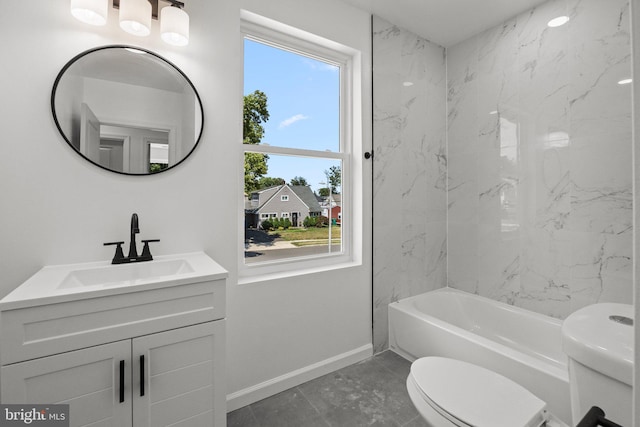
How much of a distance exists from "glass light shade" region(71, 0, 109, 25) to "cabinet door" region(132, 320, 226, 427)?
140cm

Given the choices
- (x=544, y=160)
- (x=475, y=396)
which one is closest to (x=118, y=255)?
(x=475, y=396)

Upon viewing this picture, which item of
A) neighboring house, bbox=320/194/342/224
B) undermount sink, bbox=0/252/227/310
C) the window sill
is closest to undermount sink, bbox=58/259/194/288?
undermount sink, bbox=0/252/227/310

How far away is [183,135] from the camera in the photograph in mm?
1634

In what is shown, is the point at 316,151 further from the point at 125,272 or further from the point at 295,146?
the point at 125,272

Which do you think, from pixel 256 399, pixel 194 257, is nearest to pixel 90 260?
pixel 194 257

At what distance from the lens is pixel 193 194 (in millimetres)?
1663

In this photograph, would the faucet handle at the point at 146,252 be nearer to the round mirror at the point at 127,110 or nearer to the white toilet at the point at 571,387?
the round mirror at the point at 127,110

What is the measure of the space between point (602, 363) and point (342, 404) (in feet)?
4.25

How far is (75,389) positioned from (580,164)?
2.91 m

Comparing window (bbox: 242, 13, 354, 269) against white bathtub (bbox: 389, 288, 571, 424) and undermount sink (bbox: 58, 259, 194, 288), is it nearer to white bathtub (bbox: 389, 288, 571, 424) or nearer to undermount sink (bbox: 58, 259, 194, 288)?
undermount sink (bbox: 58, 259, 194, 288)

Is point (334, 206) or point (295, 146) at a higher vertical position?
point (295, 146)

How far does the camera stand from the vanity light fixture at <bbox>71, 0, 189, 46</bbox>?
1.31 m

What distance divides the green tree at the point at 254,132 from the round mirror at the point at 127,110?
1.14 feet
